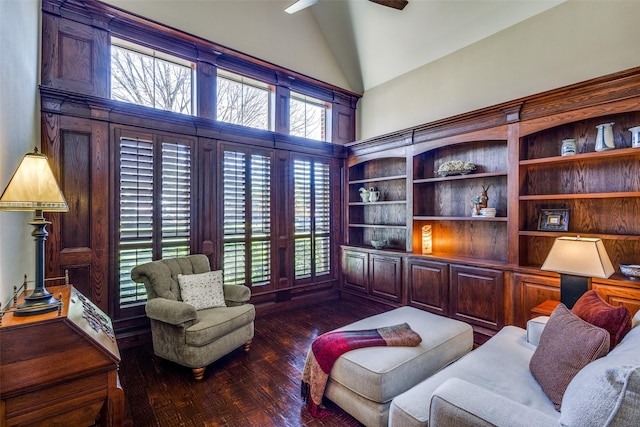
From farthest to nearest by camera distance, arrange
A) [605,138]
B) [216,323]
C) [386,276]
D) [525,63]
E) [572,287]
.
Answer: [386,276]
[525,63]
[605,138]
[216,323]
[572,287]

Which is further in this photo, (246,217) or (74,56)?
(246,217)

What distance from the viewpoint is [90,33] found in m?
3.10

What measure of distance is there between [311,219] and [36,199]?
134 inches

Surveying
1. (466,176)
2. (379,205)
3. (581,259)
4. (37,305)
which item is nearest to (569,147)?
(466,176)

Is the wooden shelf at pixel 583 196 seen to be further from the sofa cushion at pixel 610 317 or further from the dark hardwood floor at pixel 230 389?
the dark hardwood floor at pixel 230 389

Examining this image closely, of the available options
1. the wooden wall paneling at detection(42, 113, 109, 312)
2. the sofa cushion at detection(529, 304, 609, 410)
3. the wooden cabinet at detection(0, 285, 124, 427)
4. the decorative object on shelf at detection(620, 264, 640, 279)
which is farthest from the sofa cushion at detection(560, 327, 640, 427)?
the wooden wall paneling at detection(42, 113, 109, 312)

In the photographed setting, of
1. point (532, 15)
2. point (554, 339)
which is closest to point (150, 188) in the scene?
point (554, 339)

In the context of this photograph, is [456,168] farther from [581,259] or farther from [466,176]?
[581,259]

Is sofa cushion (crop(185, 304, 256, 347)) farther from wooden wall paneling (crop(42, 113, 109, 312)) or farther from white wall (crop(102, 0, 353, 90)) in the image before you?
white wall (crop(102, 0, 353, 90))

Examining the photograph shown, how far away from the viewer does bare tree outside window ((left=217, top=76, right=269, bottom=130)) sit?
4059 millimetres

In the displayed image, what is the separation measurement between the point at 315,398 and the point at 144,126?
10.3 feet

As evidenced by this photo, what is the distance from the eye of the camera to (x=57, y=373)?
155 centimetres

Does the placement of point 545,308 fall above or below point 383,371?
above

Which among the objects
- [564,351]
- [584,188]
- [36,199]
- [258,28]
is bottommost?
[564,351]
